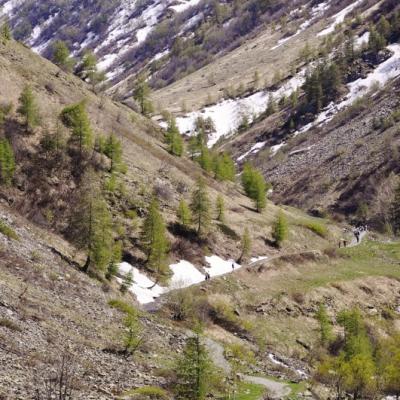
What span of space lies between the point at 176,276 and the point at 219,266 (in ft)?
25.6

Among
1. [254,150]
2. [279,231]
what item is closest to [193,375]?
[279,231]

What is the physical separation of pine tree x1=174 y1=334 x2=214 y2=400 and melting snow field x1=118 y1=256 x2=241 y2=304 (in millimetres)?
23974

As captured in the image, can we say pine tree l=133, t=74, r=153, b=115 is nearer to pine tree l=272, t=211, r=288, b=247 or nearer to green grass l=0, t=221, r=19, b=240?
pine tree l=272, t=211, r=288, b=247

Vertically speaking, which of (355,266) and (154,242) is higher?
(355,266)

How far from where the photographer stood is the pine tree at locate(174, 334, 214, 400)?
26625mm

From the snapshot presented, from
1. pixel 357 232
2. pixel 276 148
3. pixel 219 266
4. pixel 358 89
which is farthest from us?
pixel 358 89

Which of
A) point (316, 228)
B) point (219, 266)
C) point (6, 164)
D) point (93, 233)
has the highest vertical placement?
point (316, 228)

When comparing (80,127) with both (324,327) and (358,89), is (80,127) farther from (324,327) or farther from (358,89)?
(358,89)

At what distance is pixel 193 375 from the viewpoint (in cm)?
2673

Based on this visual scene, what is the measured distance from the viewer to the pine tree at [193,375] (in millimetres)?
26625

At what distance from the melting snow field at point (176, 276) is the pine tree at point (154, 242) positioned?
1870mm

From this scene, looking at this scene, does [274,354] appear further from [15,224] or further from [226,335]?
[15,224]

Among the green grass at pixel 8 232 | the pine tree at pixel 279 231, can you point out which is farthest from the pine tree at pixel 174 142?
the green grass at pixel 8 232

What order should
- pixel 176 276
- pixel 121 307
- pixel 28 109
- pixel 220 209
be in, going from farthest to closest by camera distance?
pixel 220 209, pixel 28 109, pixel 176 276, pixel 121 307
